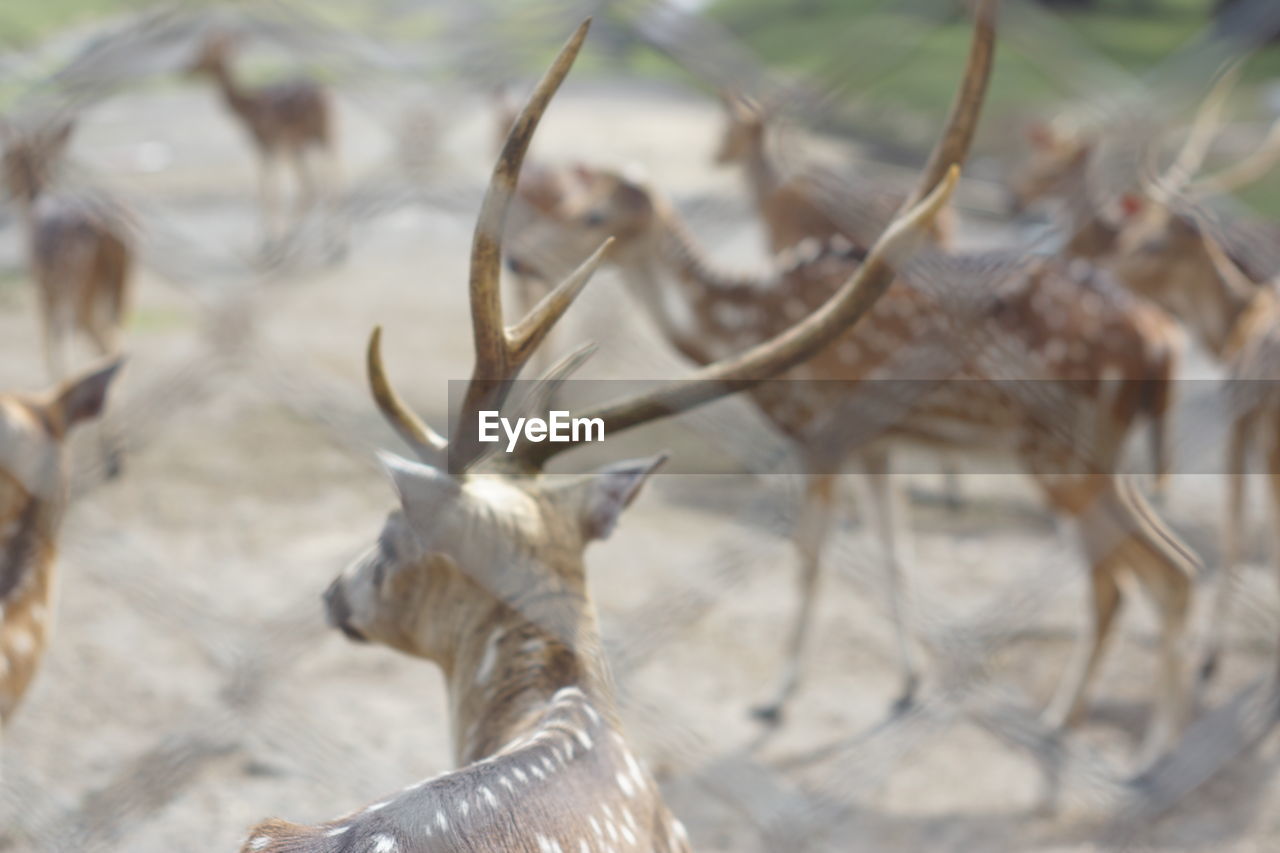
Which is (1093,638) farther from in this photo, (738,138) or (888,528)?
(738,138)

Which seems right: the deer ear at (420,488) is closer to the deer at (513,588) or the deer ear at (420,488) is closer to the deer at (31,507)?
the deer at (513,588)

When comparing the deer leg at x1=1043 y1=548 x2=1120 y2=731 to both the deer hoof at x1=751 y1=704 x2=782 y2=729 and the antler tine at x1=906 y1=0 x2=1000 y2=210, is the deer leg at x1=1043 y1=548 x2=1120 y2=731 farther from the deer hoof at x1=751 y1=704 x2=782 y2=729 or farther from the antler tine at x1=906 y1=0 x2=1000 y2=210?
the antler tine at x1=906 y1=0 x2=1000 y2=210

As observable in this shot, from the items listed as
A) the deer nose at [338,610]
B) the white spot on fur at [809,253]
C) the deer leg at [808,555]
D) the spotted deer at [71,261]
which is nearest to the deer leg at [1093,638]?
the deer leg at [808,555]

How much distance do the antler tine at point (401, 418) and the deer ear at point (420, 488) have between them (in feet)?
0.09

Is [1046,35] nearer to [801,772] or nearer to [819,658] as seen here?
[801,772]

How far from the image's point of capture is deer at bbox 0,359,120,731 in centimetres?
183

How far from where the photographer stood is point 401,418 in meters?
1.33

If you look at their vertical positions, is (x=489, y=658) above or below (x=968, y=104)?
below

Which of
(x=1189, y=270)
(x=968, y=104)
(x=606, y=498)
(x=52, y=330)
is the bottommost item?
(x=52, y=330)

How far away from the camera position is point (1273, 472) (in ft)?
9.02

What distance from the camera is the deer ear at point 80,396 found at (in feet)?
6.63

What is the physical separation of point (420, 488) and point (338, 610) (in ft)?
0.88

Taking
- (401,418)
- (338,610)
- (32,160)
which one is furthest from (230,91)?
(401,418)

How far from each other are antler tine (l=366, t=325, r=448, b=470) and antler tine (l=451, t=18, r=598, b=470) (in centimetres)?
3
